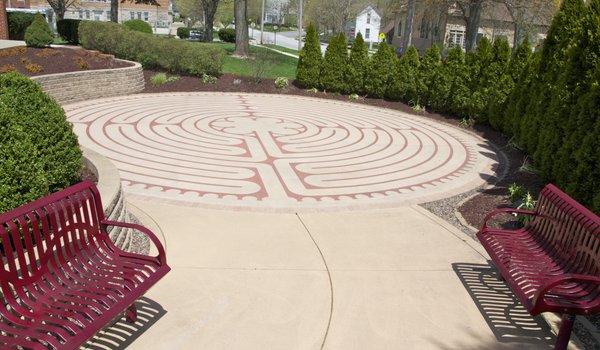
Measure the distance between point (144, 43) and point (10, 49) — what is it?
181 inches

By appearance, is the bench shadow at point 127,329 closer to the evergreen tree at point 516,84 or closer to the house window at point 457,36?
the evergreen tree at point 516,84

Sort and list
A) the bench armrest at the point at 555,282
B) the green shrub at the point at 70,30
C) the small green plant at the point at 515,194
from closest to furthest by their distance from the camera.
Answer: the bench armrest at the point at 555,282
the small green plant at the point at 515,194
the green shrub at the point at 70,30

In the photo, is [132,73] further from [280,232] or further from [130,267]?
[130,267]

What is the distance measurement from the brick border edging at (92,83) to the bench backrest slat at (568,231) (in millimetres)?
13241

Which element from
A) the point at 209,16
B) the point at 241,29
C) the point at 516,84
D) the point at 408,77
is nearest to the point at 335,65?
the point at 408,77

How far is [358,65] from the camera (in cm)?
1884

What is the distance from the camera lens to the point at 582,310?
12.7 feet

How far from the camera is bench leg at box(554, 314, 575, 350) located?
398cm

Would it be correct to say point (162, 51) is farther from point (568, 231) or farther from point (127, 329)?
point (568, 231)

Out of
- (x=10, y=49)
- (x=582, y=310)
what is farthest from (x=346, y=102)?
(x=582, y=310)

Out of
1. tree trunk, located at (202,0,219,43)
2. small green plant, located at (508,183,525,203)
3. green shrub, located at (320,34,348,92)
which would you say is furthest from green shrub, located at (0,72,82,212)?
tree trunk, located at (202,0,219,43)

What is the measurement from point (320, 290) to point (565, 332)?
213cm

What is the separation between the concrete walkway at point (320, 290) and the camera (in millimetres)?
4152

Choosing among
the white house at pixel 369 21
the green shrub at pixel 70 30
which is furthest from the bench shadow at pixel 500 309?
the white house at pixel 369 21
